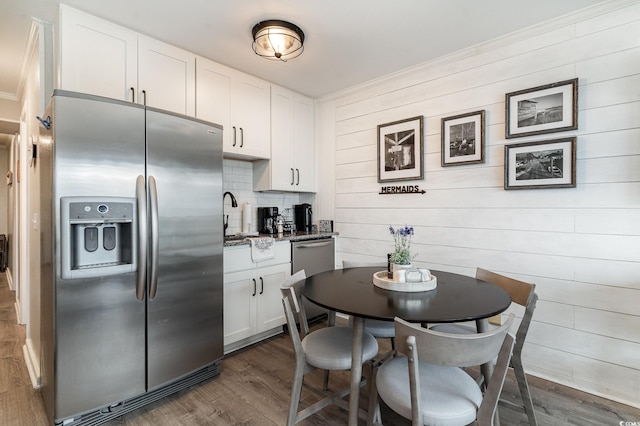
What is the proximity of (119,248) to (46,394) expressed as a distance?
3.19 feet

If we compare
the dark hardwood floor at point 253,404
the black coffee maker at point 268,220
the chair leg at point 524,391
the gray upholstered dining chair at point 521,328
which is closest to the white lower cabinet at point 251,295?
the dark hardwood floor at point 253,404

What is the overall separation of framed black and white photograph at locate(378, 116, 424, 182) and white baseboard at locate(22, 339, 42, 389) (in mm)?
3188

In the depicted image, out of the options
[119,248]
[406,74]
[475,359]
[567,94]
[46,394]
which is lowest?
[46,394]

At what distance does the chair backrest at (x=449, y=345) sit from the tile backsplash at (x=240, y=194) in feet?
8.37

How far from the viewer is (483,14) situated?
7.13 ft

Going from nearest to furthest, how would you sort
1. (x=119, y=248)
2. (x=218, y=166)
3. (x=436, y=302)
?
1. (x=436, y=302)
2. (x=119, y=248)
3. (x=218, y=166)

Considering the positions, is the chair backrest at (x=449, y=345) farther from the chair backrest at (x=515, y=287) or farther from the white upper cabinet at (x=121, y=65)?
the white upper cabinet at (x=121, y=65)

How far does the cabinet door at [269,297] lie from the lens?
9.47ft

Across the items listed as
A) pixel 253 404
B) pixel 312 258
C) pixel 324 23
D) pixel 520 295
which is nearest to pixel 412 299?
pixel 520 295

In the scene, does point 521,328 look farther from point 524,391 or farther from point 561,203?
point 561,203

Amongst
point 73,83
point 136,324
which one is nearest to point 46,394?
point 136,324

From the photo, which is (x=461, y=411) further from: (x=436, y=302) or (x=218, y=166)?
(x=218, y=166)

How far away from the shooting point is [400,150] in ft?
10.1

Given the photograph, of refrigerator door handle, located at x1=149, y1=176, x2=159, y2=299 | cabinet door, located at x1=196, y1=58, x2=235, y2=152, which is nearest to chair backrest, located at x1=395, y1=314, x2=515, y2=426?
refrigerator door handle, located at x1=149, y1=176, x2=159, y2=299
